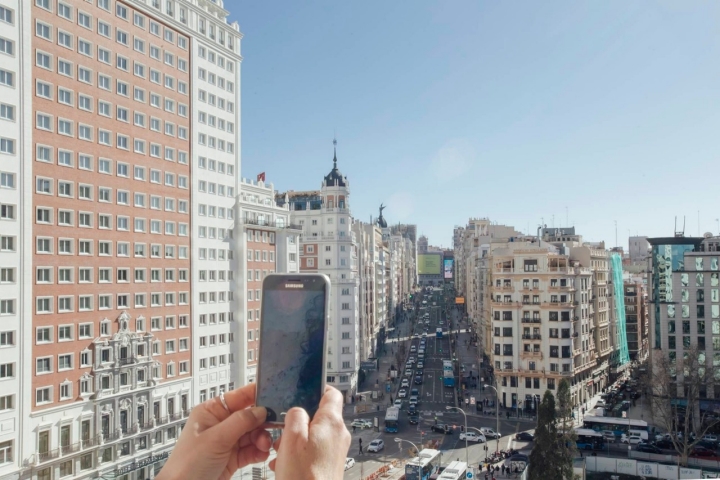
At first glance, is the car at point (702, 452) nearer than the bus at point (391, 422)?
Yes

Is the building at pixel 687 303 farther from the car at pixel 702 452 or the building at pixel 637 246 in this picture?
the building at pixel 637 246

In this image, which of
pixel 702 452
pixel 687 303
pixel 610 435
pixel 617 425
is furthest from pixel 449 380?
pixel 702 452

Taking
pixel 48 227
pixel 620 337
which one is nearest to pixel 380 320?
pixel 620 337

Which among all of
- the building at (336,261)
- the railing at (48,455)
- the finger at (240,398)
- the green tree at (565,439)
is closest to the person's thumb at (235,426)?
the finger at (240,398)

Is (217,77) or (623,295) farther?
(623,295)

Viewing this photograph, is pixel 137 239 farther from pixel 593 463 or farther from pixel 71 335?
pixel 593 463

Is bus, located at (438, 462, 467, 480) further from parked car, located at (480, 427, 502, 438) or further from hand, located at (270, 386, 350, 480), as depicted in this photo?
hand, located at (270, 386, 350, 480)

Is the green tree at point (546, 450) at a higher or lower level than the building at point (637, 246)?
lower
